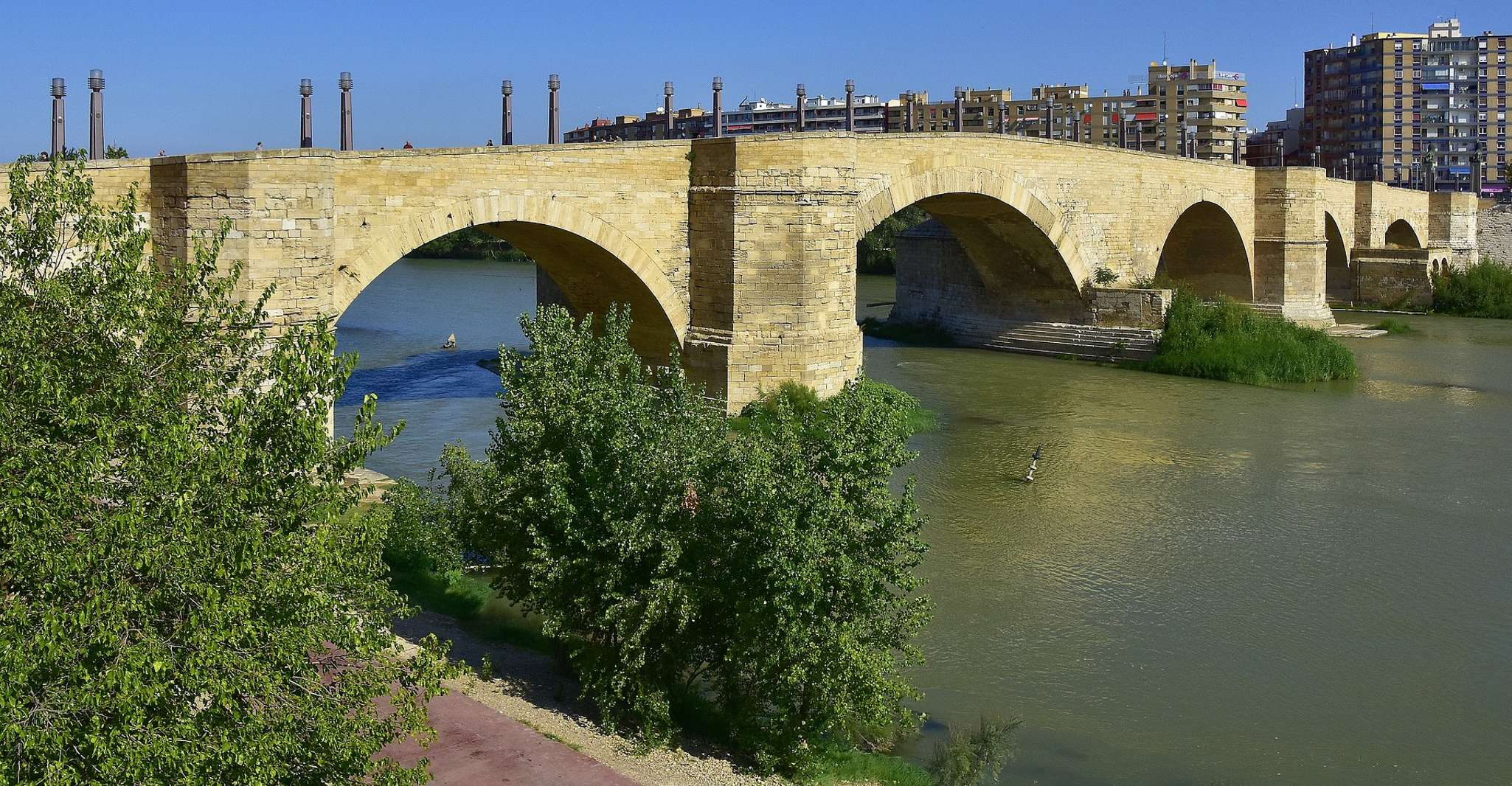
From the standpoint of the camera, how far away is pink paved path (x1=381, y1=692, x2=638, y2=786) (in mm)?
6531

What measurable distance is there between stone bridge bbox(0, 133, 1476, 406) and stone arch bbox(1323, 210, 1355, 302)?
36.0 ft

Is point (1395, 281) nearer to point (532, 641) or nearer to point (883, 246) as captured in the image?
point (883, 246)

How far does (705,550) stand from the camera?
25.4ft

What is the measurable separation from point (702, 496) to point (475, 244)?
40254 millimetres

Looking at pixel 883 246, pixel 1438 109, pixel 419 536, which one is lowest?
pixel 419 536

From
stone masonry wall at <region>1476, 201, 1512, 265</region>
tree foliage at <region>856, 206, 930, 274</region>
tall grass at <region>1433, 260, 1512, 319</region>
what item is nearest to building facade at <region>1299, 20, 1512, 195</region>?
stone masonry wall at <region>1476, 201, 1512, 265</region>

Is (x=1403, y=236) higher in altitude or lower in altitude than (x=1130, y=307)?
higher

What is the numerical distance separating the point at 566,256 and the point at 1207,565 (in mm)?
7479

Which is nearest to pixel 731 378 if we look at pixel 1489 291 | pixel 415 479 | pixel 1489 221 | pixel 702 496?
pixel 415 479

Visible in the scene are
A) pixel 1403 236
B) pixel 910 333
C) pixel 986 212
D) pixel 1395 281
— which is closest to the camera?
pixel 986 212

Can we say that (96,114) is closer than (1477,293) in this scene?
Yes

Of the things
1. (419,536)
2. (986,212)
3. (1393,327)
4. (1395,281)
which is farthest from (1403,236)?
(419,536)

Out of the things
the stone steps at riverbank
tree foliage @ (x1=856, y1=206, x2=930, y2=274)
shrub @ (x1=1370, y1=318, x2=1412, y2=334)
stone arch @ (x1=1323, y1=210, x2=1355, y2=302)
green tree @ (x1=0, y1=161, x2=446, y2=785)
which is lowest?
green tree @ (x1=0, y1=161, x2=446, y2=785)

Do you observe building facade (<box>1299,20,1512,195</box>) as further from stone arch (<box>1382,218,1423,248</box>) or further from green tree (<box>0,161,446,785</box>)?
green tree (<box>0,161,446,785</box>)
